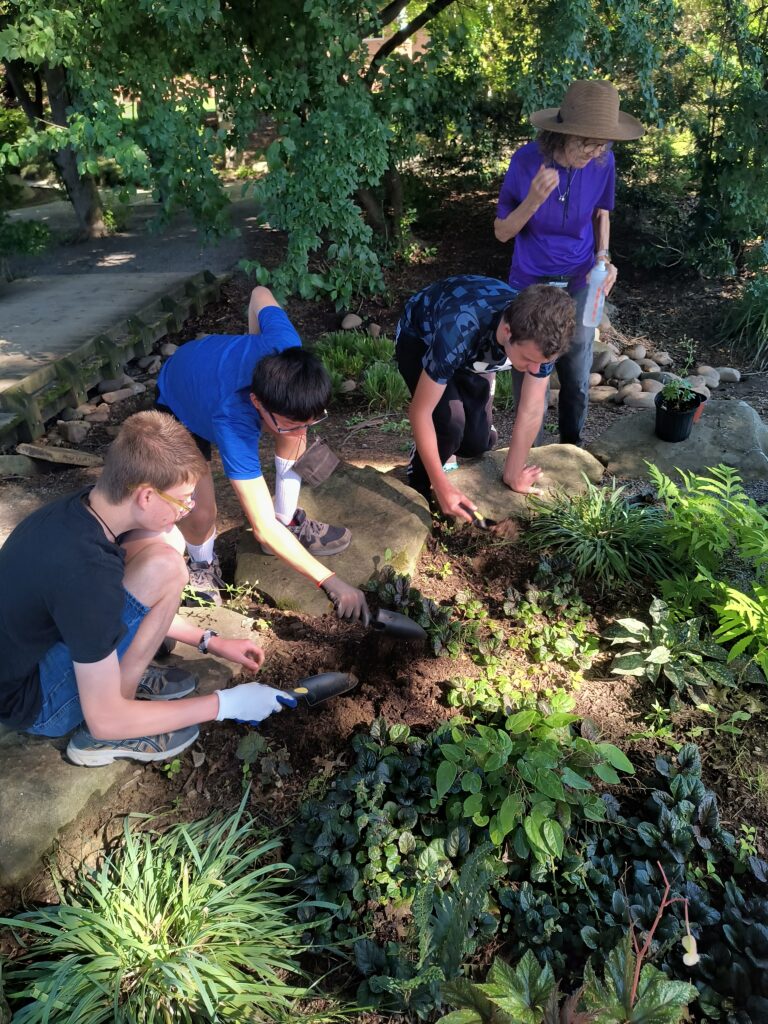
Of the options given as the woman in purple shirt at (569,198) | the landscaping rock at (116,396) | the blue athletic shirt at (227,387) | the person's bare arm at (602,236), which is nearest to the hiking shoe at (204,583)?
the blue athletic shirt at (227,387)

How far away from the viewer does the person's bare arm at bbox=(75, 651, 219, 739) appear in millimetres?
1833

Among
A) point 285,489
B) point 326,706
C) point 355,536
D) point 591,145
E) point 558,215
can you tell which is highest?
point 591,145

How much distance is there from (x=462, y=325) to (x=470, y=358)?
0.45 feet

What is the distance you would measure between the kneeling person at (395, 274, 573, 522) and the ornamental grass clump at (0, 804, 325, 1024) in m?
1.58

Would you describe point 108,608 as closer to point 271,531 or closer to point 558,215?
point 271,531

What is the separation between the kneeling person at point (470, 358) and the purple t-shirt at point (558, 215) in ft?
1.86

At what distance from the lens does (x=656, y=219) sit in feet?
24.0

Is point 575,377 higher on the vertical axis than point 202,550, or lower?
higher

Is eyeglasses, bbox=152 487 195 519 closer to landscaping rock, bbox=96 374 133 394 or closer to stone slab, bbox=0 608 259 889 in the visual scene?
stone slab, bbox=0 608 259 889

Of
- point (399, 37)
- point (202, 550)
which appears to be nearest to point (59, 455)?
point (202, 550)

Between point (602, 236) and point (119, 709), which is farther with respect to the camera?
point (602, 236)

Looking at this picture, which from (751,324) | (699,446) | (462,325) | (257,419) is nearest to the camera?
(257,419)

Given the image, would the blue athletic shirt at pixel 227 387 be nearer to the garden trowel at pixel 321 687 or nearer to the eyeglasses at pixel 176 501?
the eyeglasses at pixel 176 501

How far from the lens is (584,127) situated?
10.4ft
